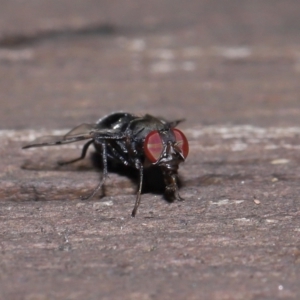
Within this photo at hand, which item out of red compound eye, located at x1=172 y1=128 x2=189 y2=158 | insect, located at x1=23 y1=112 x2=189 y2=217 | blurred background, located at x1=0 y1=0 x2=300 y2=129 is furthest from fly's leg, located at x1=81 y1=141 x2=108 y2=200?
blurred background, located at x1=0 y1=0 x2=300 y2=129

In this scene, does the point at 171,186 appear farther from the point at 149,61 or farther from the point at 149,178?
the point at 149,61

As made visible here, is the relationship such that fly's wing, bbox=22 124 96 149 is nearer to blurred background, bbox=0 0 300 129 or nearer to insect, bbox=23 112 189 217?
insect, bbox=23 112 189 217

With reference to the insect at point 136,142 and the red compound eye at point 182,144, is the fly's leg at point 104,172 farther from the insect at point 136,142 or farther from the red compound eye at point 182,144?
the red compound eye at point 182,144

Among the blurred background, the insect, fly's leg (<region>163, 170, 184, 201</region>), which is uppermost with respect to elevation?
the blurred background

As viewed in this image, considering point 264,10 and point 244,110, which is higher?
point 264,10

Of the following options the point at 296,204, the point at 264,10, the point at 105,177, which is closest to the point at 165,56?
the point at 264,10

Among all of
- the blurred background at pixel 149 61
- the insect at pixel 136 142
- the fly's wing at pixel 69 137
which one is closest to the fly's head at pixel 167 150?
the insect at pixel 136 142

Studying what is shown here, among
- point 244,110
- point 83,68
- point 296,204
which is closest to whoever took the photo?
point 296,204

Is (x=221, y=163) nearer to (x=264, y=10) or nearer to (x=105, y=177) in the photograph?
(x=105, y=177)
